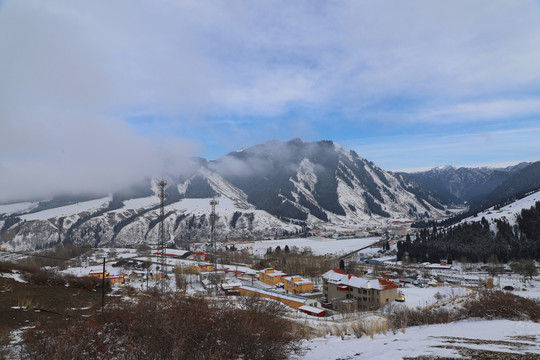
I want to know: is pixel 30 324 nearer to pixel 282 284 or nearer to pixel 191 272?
pixel 282 284

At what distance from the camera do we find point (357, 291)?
52.2m

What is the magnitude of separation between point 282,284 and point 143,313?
2347 inches

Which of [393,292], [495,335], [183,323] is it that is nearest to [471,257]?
[393,292]

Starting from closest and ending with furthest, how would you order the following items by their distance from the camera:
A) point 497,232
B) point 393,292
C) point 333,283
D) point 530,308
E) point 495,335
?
point 495,335 < point 530,308 < point 393,292 < point 333,283 < point 497,232

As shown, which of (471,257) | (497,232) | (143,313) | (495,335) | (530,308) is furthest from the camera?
(497,232)

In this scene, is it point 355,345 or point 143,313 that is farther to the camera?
point 355,345

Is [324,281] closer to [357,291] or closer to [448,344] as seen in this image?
[357,291]

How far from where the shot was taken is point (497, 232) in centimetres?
11431

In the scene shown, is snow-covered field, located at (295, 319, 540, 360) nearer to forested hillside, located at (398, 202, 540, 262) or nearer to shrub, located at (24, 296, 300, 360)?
shrub, located at (24, 296, 300, 360)

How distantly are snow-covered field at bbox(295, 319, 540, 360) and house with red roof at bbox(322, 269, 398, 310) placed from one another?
34211 mm

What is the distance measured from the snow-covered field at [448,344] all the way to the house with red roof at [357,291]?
3421 centimetres

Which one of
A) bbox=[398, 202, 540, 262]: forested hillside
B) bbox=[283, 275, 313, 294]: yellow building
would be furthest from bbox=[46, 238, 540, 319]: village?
bbox=[398, 202, 540, 262]: forested hillside

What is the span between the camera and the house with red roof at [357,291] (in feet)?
158

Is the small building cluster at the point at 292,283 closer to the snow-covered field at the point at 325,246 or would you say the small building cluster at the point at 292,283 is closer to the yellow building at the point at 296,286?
the yellow building at the point at 296,286
